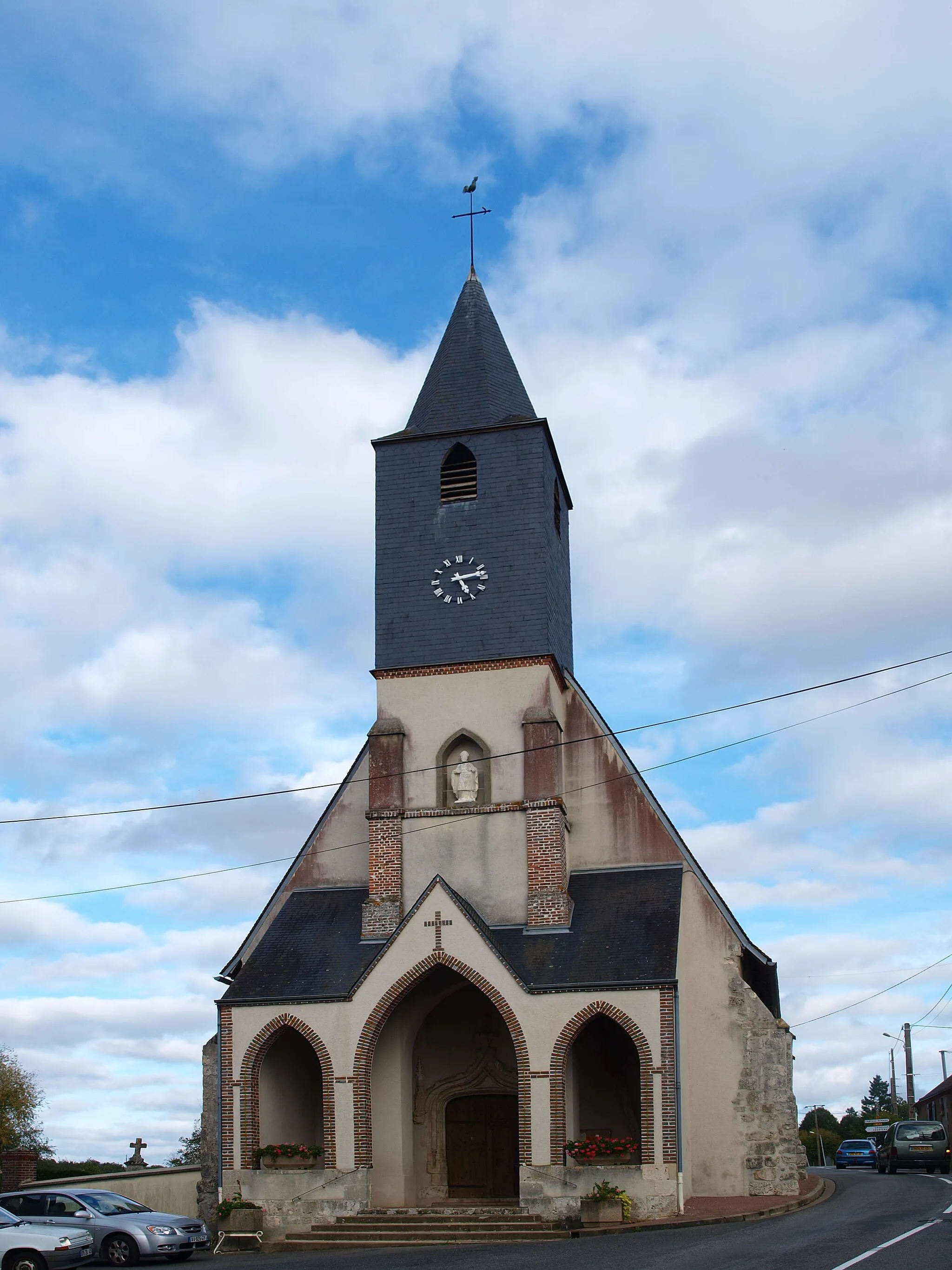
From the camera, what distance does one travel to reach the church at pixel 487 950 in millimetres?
23156

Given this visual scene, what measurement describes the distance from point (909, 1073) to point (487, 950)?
44170 millimetres

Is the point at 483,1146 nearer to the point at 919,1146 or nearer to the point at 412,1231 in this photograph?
the point at 412,1231

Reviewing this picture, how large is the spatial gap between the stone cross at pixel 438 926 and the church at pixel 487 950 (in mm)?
45

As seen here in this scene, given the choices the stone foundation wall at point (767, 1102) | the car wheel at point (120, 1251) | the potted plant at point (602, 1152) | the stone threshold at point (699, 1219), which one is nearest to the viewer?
the car wheel at point (120, 1251)

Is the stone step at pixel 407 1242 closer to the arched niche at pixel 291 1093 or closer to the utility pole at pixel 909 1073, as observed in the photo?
the arched niche at pixel 291 1093

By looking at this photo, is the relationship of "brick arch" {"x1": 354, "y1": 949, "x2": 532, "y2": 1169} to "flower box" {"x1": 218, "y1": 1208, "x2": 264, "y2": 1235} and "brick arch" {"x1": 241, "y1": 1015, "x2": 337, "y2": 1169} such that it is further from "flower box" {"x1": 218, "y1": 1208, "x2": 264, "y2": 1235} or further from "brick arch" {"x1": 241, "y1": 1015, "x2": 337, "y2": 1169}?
"flower box" {"x1": 218, "y1": 1208, "x2": 264, "y2": 1235}

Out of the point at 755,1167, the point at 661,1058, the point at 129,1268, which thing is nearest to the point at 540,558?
the point at 661,1058

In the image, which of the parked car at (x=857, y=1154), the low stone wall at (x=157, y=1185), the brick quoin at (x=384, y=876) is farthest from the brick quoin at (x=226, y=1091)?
the parked car at (x=857, y=1154)

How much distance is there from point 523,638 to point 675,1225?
438 inches

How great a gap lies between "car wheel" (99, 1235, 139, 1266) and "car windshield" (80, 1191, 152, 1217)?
1.51 feet

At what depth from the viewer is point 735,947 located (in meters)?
26.3

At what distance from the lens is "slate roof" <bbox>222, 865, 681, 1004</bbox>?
23422 millimetres

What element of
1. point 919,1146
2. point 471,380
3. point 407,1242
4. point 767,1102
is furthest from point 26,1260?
point 919,1146

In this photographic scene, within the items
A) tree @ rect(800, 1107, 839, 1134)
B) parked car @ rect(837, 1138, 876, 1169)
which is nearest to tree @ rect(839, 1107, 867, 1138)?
tree @ rect(800, 1107, 839, 1134)
